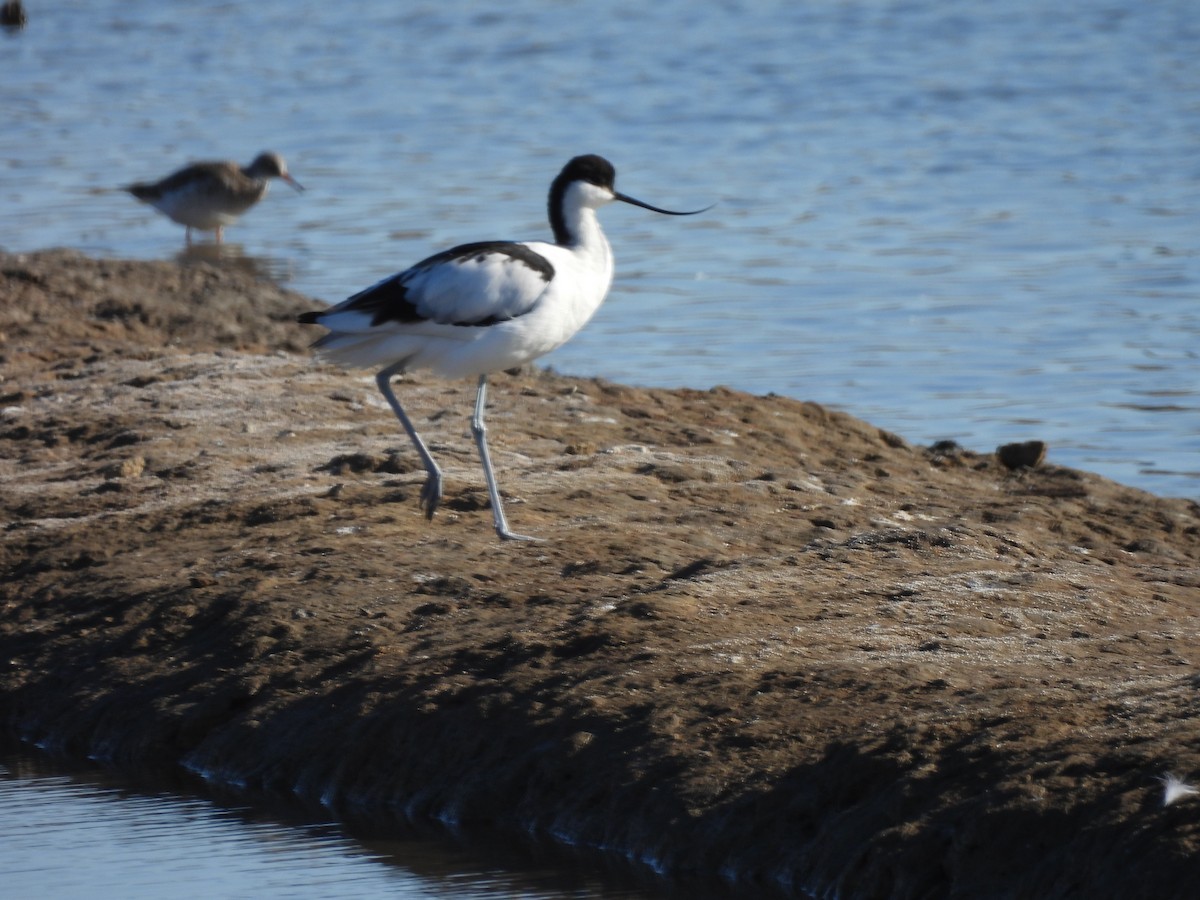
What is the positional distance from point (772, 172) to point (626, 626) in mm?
11430

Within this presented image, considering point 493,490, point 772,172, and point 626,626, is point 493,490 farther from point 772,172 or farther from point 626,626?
point 772,172

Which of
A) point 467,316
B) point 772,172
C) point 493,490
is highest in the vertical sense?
point 772,172

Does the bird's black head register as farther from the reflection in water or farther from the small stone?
the reflection in water

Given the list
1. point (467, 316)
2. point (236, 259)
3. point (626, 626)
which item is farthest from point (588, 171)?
point (236, 259)

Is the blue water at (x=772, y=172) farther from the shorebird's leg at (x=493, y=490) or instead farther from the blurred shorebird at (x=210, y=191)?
the shorebird's leg at (x=493, y=490)

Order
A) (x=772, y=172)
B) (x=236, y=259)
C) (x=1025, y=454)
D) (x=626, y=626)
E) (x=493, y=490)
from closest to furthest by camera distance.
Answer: (x=626, y=626)
(x=493, y=490)
(x=1025, y=454)
(x=236, y=259)
(x=772, y=172)

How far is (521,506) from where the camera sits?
21.9 feet

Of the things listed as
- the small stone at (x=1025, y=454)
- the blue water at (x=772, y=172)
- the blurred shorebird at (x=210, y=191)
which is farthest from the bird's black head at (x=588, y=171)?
the blurred shorebird at (x=210, y=191)

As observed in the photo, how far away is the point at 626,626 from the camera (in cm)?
532

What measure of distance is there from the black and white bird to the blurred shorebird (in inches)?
339

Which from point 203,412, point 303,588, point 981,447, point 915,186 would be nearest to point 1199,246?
point 915,186

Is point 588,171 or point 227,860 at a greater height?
point 588,171

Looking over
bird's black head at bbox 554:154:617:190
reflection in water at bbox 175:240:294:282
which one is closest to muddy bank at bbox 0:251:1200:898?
bird's black head at bbox 554:154:617:190

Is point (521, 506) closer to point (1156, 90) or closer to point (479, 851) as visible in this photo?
point (479, 851)
